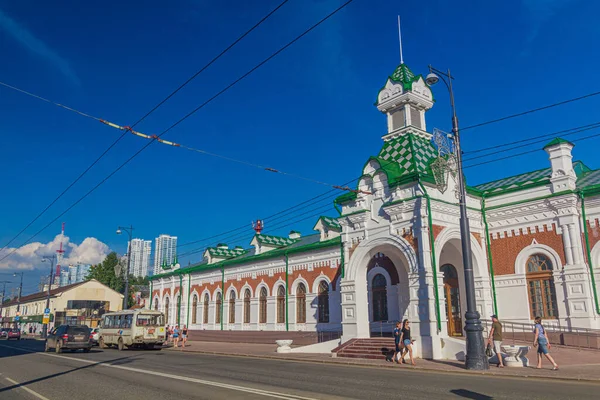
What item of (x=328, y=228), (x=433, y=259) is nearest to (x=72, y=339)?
(x=328, y=228)

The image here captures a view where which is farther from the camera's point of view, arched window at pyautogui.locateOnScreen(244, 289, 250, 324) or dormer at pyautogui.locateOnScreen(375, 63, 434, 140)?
arched window at pyautogui.locateOnScreen(244, 289, 250, 324)

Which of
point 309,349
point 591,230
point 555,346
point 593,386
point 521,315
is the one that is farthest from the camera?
point 309,349

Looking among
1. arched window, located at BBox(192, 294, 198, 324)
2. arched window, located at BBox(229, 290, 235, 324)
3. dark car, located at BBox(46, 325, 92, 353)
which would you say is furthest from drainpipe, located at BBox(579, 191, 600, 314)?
arched window, located at BBox(192, 294, 198, 324)

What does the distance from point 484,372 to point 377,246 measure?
300 inches

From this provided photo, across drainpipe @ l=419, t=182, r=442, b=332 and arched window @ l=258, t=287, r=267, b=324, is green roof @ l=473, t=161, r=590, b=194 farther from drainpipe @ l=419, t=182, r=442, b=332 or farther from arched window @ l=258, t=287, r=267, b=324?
arched window @ l=258, t=287, r=267, b=324

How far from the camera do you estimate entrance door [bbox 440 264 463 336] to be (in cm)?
2055

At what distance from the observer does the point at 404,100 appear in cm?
2231

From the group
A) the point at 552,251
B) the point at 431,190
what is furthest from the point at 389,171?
the point at 552,251

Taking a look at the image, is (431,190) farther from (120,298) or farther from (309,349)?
(120,298)

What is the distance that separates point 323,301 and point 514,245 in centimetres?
1075

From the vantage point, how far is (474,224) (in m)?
20.5

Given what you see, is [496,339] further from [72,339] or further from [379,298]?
[72,339]

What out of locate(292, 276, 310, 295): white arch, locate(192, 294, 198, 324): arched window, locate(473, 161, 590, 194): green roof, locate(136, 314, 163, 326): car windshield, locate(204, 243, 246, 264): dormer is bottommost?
locate(136, 314, 163, 326): car windshield

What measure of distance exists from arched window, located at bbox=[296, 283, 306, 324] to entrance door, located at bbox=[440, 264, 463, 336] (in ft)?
30.3
